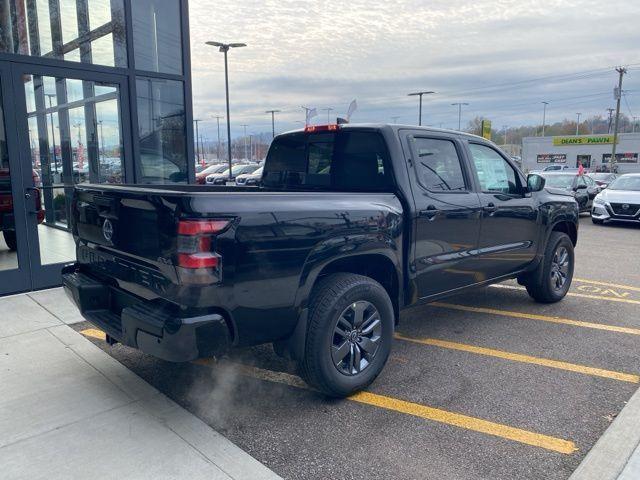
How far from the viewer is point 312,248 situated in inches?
132

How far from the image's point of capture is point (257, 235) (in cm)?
307

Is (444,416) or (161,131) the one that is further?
(161,131)

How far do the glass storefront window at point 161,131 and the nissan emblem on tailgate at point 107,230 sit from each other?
398 centimetres

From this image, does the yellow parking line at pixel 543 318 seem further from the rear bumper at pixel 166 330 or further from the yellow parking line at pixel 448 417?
the rear bumper at pixel 166 330

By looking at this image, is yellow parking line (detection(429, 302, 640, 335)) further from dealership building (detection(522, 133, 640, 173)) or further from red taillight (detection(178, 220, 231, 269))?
dealership building (detection(522, 133, 640, 173))

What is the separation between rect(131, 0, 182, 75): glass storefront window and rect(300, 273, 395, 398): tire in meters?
5.05

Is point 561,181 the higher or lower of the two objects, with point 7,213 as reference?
lower

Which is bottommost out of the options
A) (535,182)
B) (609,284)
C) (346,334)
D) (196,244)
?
(609,284)

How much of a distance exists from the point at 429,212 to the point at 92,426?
2.87 metres

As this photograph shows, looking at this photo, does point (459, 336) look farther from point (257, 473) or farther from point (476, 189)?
point (257, 473)

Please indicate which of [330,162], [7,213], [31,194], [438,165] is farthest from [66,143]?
[438,165]

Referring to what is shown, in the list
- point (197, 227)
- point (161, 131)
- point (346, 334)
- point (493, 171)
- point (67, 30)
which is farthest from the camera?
point (161, 131)

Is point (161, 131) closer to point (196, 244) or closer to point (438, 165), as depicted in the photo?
point (438, 165)

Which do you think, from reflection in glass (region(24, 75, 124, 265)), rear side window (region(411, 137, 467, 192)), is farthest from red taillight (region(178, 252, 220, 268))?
reflection in glass (region(24, 75, 124, 265))
